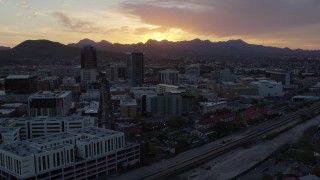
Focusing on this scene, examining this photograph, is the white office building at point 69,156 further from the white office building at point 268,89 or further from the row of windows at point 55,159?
the white office building at point 268,89

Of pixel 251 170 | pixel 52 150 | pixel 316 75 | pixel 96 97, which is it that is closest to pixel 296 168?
pixel 251 170

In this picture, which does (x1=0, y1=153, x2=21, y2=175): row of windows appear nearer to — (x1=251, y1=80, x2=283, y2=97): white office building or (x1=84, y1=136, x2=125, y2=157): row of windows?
(x1=84, y1=136, x2=125, y2=157): row of windows

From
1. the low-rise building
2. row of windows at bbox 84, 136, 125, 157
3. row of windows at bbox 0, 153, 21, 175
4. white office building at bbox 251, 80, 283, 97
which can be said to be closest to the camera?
row of windows at bbox 0, 153, 21, 175

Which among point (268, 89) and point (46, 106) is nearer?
point (46, 106)

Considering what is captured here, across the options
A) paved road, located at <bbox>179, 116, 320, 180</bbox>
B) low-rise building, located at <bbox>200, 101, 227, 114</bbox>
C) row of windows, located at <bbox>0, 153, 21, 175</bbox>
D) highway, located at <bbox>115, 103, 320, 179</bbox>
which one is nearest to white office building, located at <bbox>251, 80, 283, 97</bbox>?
low-rise building, located at <bbox>200, 101, 227, 114</bbox>

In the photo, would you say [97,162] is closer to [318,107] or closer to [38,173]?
[38,173]

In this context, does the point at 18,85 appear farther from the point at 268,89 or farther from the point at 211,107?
the point at 268,89

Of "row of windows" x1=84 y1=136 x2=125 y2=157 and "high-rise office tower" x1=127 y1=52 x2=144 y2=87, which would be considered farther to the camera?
"high-rise office tower" x1=127 y1=52 x2=144 y2=87

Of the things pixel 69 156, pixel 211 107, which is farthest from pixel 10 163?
pixel 211 107

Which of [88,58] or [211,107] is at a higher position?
[88,58]
